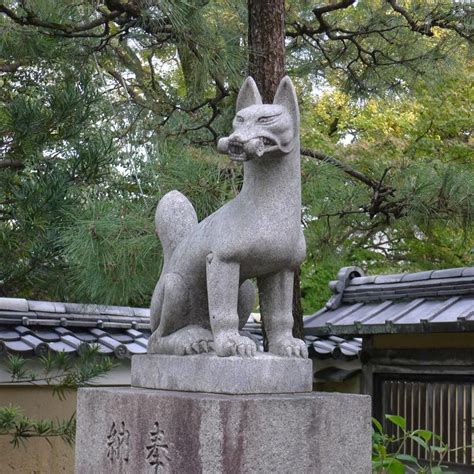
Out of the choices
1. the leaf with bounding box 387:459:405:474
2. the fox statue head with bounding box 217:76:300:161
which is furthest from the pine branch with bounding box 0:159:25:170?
the leaf with bounding box 387:459:405:474

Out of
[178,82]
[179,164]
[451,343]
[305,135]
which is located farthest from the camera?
[305,135]

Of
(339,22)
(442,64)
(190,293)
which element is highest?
(339,22)

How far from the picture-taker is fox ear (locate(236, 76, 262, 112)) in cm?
328

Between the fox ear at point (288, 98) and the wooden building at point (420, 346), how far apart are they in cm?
298

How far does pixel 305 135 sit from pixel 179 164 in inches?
258

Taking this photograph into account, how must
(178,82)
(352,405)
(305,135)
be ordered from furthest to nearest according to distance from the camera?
1. (305,135)
2. (178,82)
3. (352,405)

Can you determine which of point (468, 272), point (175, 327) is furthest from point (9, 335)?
point (468, 272)

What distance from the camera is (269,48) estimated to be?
5359 millimetres

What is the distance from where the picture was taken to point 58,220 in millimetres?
4855

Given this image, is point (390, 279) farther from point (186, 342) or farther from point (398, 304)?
point (186, 342)

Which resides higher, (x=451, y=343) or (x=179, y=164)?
(x=179, y=164)

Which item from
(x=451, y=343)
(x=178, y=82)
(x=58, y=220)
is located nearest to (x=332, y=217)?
(x=451, y=343)

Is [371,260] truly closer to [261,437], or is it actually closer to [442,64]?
[442,64]

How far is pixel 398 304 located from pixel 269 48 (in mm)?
2715
